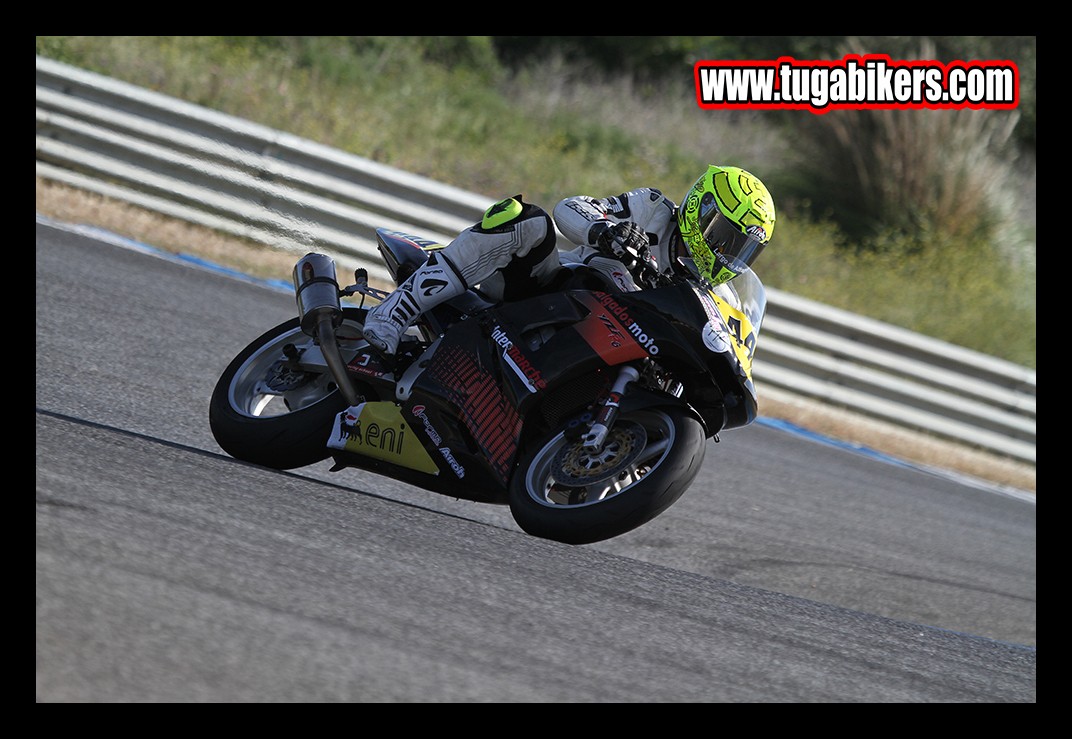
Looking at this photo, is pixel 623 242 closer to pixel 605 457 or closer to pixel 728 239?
pixel 728 239

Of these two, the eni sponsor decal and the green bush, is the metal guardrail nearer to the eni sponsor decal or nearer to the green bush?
the green bush

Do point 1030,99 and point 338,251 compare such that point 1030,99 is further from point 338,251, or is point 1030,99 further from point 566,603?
point 566,603

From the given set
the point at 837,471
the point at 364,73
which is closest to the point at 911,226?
the point at 364,73

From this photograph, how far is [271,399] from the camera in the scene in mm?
5223

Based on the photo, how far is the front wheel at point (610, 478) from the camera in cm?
425

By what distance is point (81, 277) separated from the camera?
26.4 ft

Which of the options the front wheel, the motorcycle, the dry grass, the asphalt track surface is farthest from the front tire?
the dry grass

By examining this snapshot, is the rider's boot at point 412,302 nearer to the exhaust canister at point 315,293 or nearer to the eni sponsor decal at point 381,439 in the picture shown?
the exhaust canister at point 315,293

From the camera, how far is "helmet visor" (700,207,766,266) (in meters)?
4.78

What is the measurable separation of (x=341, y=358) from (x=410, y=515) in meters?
0.85

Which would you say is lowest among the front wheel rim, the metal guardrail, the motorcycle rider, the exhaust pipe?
the front wheel rim

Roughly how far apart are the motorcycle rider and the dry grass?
5536mm

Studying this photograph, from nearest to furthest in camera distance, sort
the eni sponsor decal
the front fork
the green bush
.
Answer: the front fork, the eni sponsor decal, the green bush

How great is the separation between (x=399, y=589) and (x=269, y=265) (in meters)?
7.68
